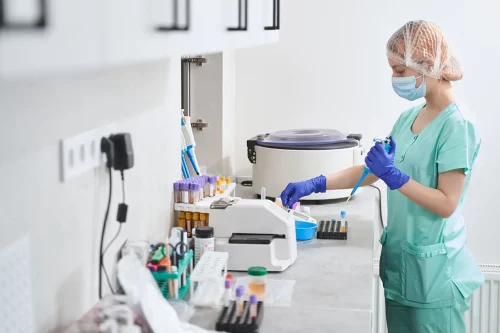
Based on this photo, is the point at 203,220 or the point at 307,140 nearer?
the point at 203,220

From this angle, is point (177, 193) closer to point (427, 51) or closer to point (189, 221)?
point (189, 221)

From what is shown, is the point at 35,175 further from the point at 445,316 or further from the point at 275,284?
the point at 445,316

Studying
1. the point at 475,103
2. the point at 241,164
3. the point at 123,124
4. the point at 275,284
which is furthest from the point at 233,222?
the point at 475,103

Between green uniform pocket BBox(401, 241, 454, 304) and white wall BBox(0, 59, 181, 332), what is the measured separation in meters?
0.80

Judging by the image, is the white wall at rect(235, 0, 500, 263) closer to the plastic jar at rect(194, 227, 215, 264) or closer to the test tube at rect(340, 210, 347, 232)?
the test tube at rect(340, 210, 347, 232)

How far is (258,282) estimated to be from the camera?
5.49 feet

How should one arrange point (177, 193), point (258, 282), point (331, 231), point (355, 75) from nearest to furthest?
point (258, 282) → point (177, 193) → point (331, 231) → point (355, 75)

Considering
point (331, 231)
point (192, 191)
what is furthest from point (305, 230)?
point (192, 191)

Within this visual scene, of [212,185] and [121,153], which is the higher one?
[121,153]

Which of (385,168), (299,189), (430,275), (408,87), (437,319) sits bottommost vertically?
(437,319)

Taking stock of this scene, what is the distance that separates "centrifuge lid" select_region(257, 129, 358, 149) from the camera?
2.63 meters

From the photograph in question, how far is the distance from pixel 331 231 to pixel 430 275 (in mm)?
336

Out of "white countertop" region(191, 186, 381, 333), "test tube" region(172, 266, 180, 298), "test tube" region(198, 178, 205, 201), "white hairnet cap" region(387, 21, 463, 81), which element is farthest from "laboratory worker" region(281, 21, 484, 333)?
"test tube" region(172, 266, 180, 298)

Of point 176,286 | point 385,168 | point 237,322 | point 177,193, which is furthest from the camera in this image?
point 177,193
